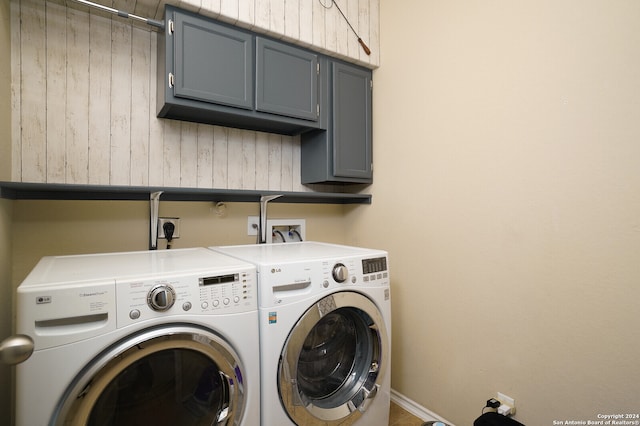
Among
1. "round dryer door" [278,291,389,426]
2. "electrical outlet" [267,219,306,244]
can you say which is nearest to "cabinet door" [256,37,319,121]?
"electrical outlet" [267,219,306,244]

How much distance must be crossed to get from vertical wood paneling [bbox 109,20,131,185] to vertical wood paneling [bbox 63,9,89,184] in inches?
A: 4.1

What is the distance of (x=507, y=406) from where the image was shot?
1.43 meters

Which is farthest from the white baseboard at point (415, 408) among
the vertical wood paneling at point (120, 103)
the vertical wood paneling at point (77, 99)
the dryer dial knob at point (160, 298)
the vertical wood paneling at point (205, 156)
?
the vertical wood paneling at point (77, 99)

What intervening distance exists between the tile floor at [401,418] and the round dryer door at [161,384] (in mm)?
1039

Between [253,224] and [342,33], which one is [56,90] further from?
[342,33]

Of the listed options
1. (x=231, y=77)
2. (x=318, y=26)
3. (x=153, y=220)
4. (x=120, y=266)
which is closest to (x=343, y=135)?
(x=318, y=26)

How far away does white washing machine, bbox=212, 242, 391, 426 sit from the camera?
1181 millimetres

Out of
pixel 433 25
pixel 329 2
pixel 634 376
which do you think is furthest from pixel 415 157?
pixel 634 376

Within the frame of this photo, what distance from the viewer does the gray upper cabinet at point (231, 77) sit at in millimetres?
1498

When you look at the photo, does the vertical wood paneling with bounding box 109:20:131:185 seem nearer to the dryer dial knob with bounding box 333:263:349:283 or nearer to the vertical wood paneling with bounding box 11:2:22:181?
the vertical wood paneling with bounding box 11:2:22:181

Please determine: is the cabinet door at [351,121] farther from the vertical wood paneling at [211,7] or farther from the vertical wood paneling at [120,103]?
the vertical wood paneling at [120,103]

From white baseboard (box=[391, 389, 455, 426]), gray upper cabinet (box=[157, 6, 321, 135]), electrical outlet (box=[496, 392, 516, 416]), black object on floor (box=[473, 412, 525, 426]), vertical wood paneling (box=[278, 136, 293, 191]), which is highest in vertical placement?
gray upper cabinet (box=[157, 6, 321, 135])

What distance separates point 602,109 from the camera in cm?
118

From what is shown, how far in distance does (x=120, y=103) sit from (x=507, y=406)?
90.0 inches
